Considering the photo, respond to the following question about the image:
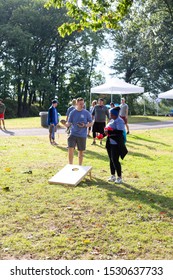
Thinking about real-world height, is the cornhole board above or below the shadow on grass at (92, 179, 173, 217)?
above

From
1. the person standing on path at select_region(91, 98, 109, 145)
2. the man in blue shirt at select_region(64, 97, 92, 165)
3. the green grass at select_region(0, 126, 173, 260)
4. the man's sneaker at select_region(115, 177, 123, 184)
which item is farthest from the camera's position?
the person standing on path at select_region(91, 98, 109, 145)

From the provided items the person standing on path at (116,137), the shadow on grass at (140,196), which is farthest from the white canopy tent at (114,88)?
the shadow on grass at (140,196)

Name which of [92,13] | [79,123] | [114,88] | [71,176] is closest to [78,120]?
[79,123]

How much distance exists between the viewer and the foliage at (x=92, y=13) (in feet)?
25.8

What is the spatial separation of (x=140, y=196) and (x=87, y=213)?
148 cm

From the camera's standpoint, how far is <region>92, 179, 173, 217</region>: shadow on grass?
20.4ft

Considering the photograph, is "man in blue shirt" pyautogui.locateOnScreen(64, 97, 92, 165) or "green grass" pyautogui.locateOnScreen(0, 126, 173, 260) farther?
"man in blue shirt" pyautogui.locateOnScreen(64, 97, 92, 165)

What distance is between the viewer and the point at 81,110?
8383 mm

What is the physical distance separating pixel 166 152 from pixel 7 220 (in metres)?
8.23

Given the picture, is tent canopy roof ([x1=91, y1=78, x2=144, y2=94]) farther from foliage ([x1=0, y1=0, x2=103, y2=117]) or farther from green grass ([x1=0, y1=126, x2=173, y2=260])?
foliage ([x1=0, y1=0, x2=103, y2=117])

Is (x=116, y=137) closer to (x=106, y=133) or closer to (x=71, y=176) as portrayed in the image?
(x=106, y=133)

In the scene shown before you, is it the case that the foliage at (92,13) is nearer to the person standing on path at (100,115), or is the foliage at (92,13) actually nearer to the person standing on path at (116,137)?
the person standing on path at (116,137)

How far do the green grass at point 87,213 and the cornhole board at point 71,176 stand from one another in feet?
0.44

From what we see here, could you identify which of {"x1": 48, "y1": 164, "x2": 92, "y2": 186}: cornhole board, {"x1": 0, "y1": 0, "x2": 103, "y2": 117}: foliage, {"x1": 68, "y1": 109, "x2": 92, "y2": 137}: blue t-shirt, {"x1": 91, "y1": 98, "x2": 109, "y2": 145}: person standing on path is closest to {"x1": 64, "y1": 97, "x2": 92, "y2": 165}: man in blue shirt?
{"x1": 68, "y1": 109, "x2": 92, "y2": 137}: blue t-shirt
